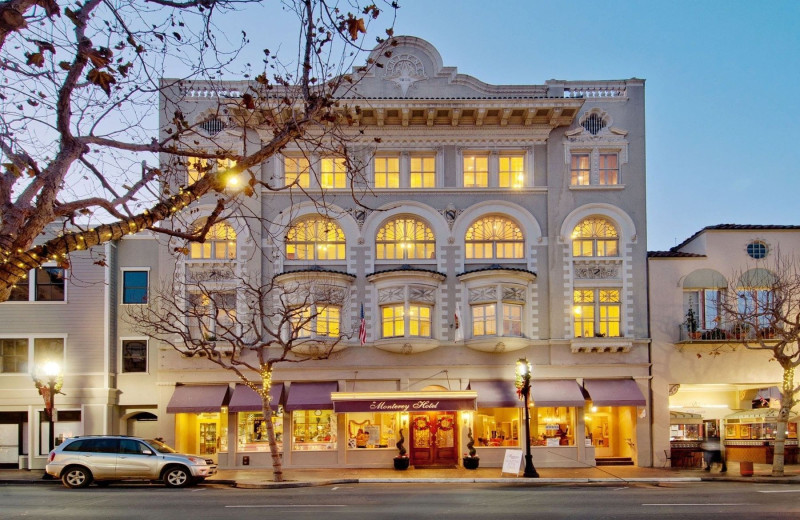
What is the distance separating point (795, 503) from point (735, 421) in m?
13.3

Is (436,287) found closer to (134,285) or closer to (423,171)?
(423,171)

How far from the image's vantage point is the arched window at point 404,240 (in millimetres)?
30484

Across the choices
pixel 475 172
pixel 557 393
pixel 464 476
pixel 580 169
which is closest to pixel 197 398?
pixel 464 476

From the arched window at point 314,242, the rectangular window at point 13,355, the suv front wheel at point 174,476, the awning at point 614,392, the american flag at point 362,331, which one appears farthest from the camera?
the arched window at point 314,242

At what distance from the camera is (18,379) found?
1169 inches

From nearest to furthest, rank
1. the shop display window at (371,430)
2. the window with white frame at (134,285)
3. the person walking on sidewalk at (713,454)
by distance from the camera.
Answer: the person walking on sidewalk at (713,454) < the shop display window at (371,430) < the window with white frame at (134,285)

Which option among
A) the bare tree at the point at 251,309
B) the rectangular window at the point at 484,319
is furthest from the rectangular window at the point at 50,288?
the rectangular window at the point at 484,319

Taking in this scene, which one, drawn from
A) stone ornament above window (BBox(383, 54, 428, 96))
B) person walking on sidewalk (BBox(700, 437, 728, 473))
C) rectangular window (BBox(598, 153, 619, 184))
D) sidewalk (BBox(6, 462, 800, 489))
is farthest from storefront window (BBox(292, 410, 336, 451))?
rectangular window (BBox(598, 153, 619, 184))

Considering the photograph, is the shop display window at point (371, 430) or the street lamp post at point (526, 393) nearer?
the street lamp post at point (526, 393)

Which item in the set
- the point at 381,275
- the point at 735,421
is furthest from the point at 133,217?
the point at 735,421

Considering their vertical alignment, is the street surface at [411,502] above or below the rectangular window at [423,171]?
below

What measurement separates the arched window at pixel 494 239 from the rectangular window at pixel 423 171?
2.49 m

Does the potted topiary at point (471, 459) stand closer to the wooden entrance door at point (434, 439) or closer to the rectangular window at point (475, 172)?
the wooden entrance door at point (434, 439)

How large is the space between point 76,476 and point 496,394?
14533 millimetres
